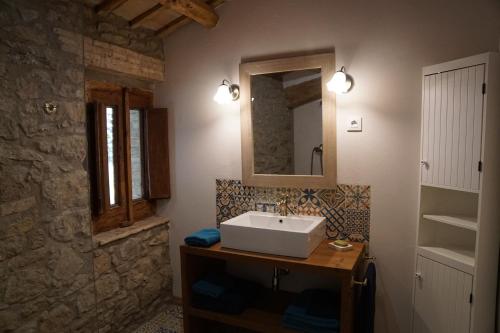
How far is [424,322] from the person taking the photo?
2.17m

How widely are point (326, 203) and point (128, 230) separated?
154 cm

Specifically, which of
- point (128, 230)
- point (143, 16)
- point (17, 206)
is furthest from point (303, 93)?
point (17, 206)

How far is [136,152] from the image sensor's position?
3.01 m

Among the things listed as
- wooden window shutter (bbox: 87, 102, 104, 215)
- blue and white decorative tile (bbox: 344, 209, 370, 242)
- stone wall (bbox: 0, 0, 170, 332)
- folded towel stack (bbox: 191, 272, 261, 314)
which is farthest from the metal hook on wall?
blue and white decorative tile (bbox: 344, 209, 370, 242)

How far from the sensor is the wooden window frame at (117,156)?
256 cm

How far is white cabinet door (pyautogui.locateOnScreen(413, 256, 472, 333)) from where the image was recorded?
194 cm

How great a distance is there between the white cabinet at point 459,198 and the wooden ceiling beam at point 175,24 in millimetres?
1644

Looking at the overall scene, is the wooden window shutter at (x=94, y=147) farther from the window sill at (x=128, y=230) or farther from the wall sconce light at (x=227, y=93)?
the wall sconce light at (x=227, y=93)

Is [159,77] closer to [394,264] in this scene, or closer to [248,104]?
[248,104]

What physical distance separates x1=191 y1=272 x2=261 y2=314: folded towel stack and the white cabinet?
1.13m

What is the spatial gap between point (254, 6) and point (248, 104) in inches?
29.3

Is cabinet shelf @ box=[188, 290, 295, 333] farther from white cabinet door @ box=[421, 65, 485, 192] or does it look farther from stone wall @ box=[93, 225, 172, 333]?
white cabinet door @ box=[421, 65, 485, 192]

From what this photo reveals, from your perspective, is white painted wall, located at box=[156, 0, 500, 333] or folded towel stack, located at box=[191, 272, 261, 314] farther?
folded towel stack, located at box=[191, 272, 261, 314]

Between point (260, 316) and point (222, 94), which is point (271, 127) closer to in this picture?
point (222, 94)
